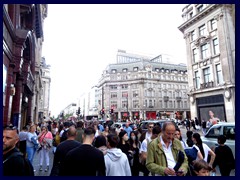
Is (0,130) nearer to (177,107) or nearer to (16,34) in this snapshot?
(16,34)

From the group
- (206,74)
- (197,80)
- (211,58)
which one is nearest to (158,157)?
(211,58)

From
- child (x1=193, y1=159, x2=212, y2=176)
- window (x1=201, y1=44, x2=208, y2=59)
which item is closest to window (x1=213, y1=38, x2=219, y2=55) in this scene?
window (x1=201, y1=44, x2=208, y2=59)

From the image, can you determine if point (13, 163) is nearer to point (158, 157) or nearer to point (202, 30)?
point (158, 157)

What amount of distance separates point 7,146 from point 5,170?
16.9 inches

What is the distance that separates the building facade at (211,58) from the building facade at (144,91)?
36138 mm

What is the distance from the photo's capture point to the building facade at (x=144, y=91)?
2514 inches

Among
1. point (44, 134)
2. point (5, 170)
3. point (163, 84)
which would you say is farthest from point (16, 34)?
point (163, 84)

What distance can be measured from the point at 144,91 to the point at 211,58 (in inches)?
1587

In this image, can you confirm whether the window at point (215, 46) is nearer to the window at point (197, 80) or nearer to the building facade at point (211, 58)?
the building facade at point (211, 58)

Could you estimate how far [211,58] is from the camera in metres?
24.9

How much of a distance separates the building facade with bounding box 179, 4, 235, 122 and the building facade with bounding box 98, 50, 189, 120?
36.1 meters

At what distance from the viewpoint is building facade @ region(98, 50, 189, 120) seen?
63.8 meters

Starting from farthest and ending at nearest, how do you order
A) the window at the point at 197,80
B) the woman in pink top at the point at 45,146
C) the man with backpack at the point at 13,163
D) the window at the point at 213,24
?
the window at the point at 197,80
the window at the point at 213,24
the woman in pink top at the point at 45,146
the man with backpack at the point at 13,163

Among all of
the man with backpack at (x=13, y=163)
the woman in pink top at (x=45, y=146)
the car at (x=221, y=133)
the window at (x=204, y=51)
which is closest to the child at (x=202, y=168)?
the man with backpack at (x=13, y=163)
